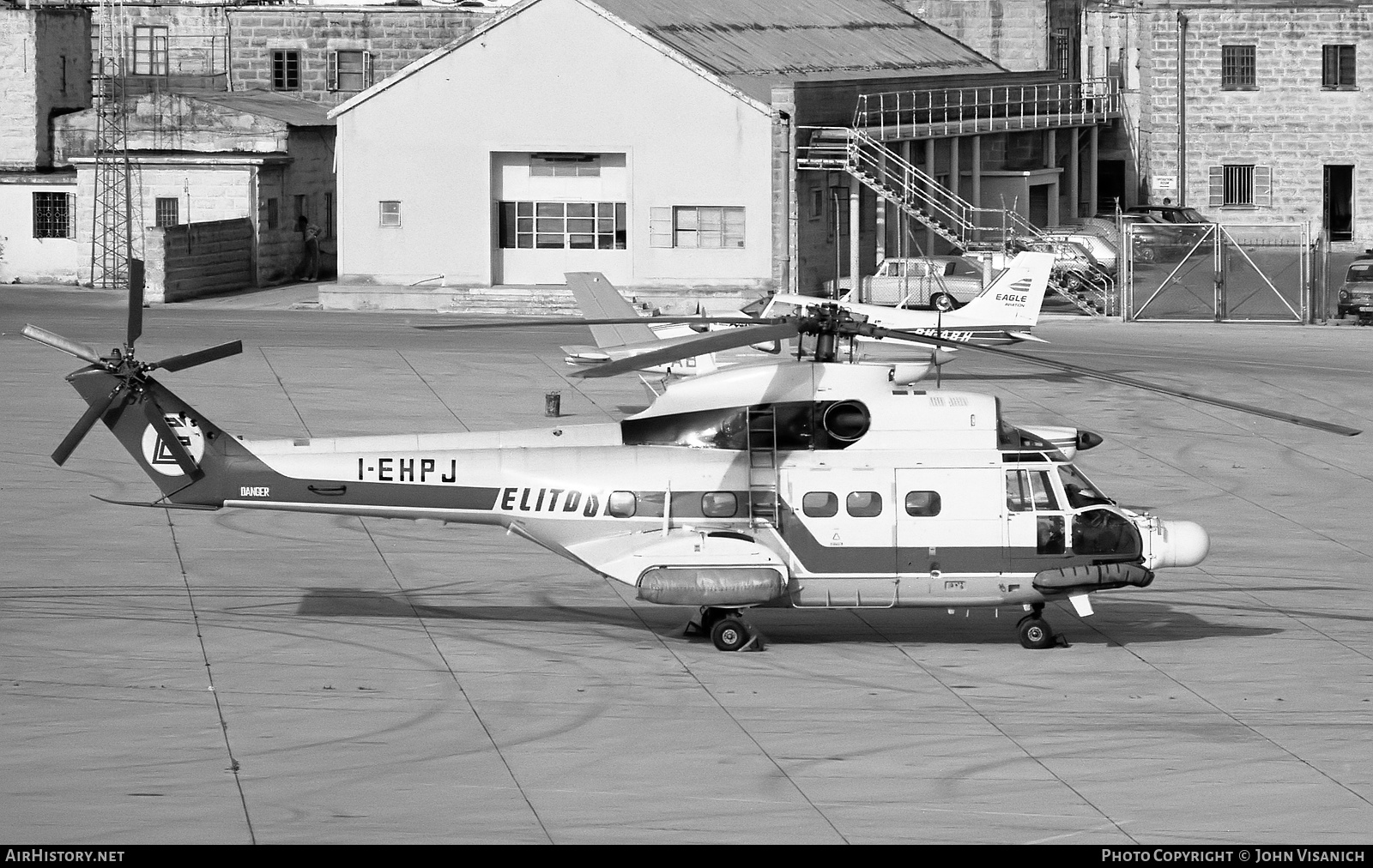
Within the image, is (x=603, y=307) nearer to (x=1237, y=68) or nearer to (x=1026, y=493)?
(x=1026, y=493)

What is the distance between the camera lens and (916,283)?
48188 mm

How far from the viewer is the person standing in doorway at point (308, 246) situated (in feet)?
188

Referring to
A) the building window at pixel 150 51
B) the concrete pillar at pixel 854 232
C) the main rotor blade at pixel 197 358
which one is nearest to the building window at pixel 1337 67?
the concrete pillar at pixel 854 232

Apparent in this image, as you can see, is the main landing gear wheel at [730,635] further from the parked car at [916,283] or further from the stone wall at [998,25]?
the stone wall at [998,25]

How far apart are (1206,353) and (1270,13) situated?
1090 inches

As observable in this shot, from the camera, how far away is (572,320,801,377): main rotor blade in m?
16.9

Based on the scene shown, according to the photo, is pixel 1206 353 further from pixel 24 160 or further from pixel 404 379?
pixel 24 160

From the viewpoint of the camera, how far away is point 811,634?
2123 cm

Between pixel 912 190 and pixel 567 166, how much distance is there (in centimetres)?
945

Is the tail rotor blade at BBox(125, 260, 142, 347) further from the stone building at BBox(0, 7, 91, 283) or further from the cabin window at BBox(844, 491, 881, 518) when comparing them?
the stone building at BBox(0, 7, 91, 283)

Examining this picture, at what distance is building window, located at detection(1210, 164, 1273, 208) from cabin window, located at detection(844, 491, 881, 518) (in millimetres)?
51060

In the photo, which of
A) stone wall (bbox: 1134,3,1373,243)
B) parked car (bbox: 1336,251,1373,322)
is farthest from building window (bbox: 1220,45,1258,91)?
parked car (bbox: 1336,251,1373,322)
